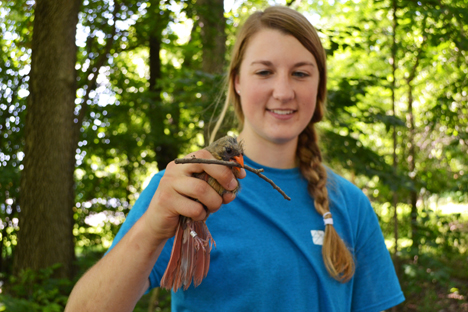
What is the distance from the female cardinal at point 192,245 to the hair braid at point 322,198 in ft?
2.73

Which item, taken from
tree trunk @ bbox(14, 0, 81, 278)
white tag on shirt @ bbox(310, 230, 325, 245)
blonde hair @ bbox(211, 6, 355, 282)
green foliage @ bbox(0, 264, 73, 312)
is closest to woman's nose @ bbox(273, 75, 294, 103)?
blonde hair @ bbox(211, 6, 355, 282)

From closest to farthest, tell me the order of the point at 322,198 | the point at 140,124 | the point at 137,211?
the point at 137,211, the point at 322,198, the point at 140,124

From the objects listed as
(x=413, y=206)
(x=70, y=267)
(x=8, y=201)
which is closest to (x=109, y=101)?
(x=8, y=201)

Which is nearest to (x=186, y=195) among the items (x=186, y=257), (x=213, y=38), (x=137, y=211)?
(x=186, y=257)

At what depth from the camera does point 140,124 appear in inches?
275

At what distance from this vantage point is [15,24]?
5617 millimetres

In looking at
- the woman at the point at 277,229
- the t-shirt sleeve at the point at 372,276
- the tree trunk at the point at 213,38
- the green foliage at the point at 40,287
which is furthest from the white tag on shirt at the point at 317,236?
the tree trunk at the point at 213,38

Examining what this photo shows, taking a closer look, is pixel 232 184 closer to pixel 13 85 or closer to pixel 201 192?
Result: pixel 201 192

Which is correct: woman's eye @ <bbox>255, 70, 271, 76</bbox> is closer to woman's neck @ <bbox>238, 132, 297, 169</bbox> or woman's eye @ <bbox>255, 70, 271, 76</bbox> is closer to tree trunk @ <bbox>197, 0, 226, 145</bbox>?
woman's neck @ <bbox>238, 132, 297, 169</bbox>

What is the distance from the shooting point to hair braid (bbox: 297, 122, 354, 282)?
1797 millimetres

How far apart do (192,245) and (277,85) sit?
3.23 ft

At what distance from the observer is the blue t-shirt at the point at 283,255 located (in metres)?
1.62

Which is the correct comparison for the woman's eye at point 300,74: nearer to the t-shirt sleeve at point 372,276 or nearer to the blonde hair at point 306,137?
the blonde hair at point 306,137

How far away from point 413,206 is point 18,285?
6.55m
